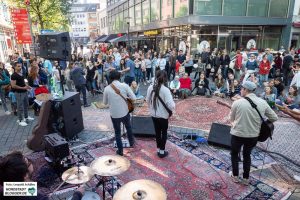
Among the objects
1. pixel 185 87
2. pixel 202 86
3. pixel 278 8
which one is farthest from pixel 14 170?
pixel 278 8

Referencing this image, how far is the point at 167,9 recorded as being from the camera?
2239cm

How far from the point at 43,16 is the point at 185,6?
1434cm

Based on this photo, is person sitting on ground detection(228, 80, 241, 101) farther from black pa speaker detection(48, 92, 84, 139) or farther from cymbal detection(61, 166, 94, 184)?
cymbal detection(61, 166, 94, 184)

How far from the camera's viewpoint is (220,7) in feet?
61.5

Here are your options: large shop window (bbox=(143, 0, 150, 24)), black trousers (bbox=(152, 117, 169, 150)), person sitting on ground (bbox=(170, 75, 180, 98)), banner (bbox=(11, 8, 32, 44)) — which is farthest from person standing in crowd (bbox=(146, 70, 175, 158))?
large shop window (bbox=(143, 0, 150, 24))

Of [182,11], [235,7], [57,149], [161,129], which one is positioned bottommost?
[57,149]

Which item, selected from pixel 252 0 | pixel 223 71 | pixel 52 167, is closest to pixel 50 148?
pixel 52 167

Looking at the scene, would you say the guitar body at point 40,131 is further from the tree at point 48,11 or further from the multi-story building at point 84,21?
the multi-story building at point 84,21

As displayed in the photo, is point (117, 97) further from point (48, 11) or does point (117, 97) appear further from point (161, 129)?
point (48, 11)

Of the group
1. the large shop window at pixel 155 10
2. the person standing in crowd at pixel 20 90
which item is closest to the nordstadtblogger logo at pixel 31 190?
the person standing in crowd at pixel 20 90

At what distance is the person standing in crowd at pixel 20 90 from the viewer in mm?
7066

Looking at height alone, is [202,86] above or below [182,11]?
below

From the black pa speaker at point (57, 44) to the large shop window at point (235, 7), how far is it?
50.3 ft

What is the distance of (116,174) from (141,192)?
77 cm
